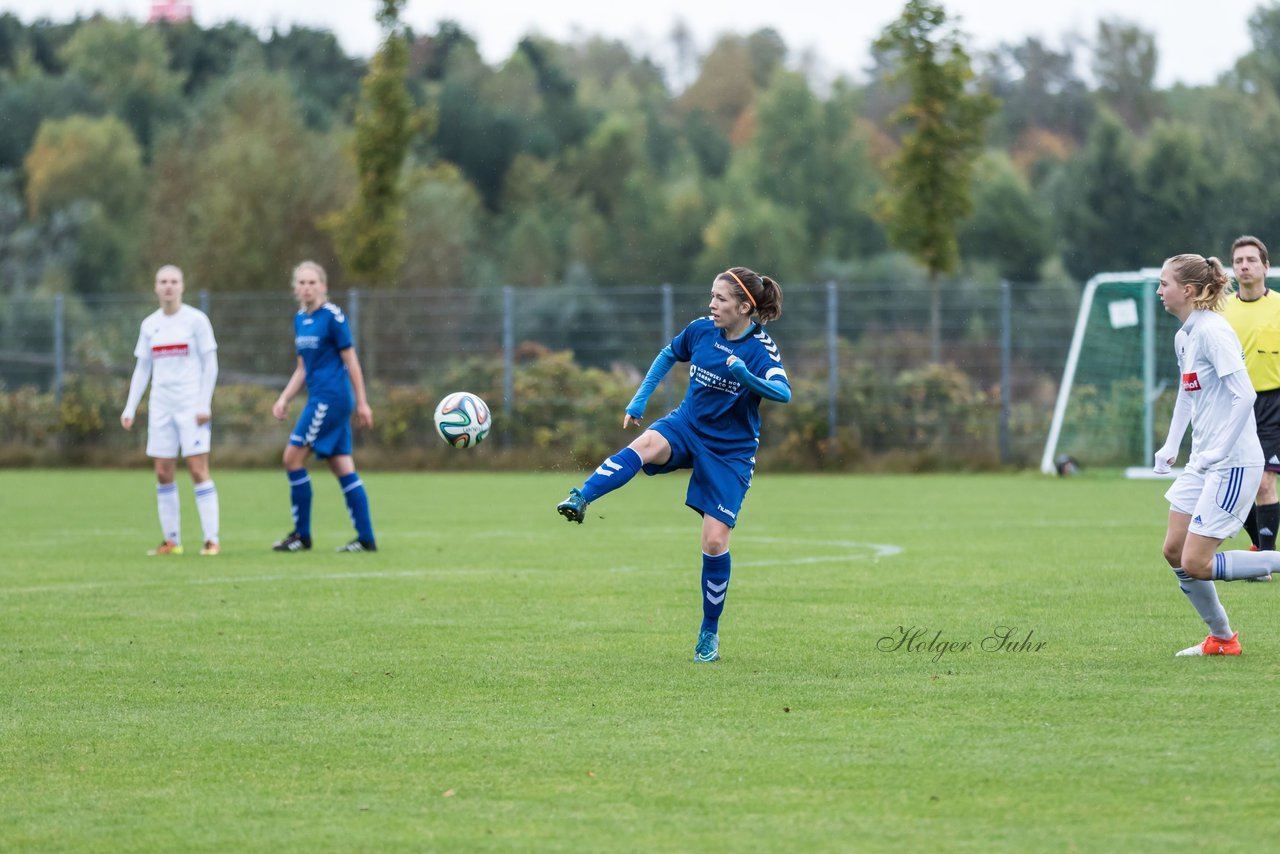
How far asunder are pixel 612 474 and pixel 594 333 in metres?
19.5

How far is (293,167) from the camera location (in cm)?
4738

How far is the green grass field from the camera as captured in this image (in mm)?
5043

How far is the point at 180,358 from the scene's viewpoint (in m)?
13.7

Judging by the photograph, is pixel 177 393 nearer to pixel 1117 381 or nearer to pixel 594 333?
pixel 594 333

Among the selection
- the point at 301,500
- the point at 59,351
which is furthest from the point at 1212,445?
the point at 59,351

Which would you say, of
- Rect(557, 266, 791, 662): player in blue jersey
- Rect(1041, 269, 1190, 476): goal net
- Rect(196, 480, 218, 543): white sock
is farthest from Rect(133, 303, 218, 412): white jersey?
Rect(1041, 269, 1190, 476): goal net

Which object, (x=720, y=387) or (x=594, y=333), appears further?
(x=594, y=333)

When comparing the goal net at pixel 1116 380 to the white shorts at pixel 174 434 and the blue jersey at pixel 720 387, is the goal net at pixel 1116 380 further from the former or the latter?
the blue jersey at pixel 720 387

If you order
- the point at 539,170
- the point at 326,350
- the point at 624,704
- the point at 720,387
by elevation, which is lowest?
the point at 624,704

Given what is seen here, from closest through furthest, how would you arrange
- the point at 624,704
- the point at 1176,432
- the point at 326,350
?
the point at 624,704 < the point at 1176,432 < the point at 326,350

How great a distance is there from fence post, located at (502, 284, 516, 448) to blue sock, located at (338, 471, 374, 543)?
13.0 m

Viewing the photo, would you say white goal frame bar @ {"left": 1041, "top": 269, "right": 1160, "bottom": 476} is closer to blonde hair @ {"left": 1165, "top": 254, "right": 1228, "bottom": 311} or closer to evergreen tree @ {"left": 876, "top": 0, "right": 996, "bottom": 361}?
evergreen tree @ {"left": 876, "top": 0, "right": 996, "bottom": 361}

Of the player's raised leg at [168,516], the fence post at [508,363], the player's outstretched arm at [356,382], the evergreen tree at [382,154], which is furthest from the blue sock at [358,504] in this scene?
the evergreen tree at [382,154]

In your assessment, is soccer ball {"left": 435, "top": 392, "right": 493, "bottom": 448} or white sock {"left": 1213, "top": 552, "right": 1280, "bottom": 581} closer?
white sock {"left": 1213, "top": 552, "right": 1280, "bottom": 581}
